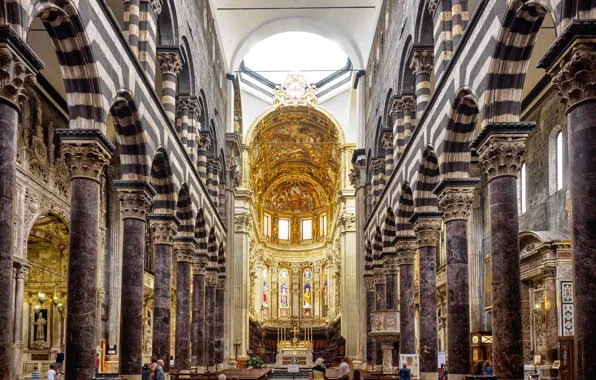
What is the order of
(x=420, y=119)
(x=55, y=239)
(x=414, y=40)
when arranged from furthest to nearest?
(x=55, y=239), (x=414, y=40), (x=420, y=119)

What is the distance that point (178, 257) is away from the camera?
26.2 m

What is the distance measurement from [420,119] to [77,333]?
37.5ft

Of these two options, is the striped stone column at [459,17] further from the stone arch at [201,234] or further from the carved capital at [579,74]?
the stone arch at [201,234]

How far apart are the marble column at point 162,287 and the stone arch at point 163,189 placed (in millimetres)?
312

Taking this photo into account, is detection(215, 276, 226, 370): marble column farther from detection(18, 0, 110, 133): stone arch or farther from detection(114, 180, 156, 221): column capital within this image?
detection(18, 0, 110, 133): stone arch

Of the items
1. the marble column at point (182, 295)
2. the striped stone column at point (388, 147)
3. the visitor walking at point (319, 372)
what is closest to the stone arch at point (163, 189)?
the marble column at point (182, 295)

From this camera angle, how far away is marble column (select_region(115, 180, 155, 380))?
17766 mm

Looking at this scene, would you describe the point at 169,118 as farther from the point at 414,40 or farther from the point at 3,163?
the point at 3,163

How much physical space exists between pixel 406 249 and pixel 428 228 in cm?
380

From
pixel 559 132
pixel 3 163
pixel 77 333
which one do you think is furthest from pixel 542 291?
pixel 3 163

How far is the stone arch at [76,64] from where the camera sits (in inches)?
523

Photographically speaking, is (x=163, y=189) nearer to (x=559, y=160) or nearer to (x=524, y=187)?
(x=559, y=160)

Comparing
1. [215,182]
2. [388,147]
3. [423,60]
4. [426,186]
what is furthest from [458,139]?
[215,182]

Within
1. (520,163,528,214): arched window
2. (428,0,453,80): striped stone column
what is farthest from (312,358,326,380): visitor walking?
(520,163,528,214): arched window
